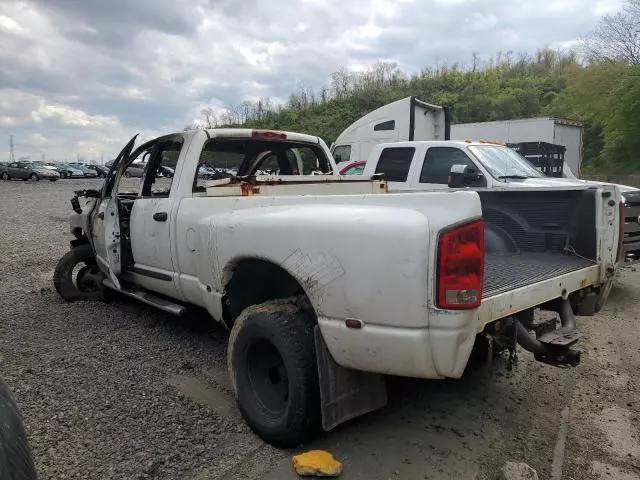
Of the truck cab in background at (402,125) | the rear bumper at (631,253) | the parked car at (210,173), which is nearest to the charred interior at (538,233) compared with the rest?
the parked car at (210,173)

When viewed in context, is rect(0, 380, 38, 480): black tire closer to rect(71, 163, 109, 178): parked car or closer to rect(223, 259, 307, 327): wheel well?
rect(223, 259, 307, 327): wheel well

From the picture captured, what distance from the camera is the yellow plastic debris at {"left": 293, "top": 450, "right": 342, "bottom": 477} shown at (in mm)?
2715

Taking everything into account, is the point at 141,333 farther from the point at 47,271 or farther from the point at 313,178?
the point at 47,271

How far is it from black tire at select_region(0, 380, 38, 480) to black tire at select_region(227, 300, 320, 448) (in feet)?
4.29

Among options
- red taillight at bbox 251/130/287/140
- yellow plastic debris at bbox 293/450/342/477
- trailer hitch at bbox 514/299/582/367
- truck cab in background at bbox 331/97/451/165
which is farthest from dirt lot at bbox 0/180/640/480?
truck cab in background at bbox 331/97/451/165

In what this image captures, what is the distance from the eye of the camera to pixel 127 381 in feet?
12.4

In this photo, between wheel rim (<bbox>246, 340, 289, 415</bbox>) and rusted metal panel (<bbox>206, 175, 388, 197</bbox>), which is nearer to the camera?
wheel rim (<bbox>246, 340, 289, 415</bbox>)

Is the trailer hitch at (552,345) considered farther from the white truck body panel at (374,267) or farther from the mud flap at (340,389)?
the mud flap at (340,389)

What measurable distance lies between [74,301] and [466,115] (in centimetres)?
3305

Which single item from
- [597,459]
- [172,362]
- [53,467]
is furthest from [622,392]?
[53,467]

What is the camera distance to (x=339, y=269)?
8.42 feet

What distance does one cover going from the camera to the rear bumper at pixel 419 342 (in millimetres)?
2340

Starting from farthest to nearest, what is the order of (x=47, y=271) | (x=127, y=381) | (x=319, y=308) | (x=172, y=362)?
(x=47, y=271) < (x=172, y=362) < (x=127, y=381) < (x=319, y=308)

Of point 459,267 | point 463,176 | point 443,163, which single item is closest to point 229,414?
point 459,267
